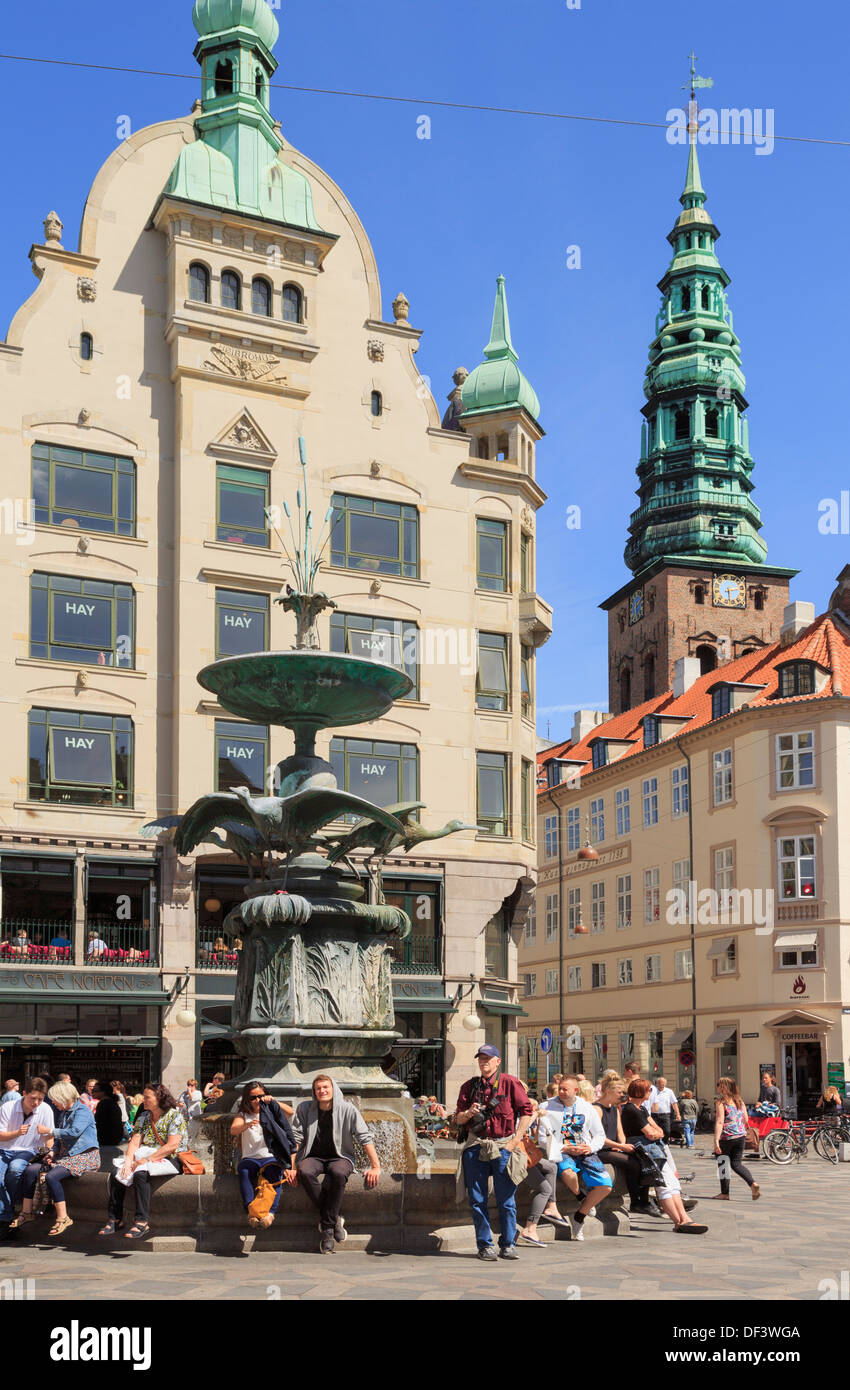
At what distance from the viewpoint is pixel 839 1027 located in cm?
5131

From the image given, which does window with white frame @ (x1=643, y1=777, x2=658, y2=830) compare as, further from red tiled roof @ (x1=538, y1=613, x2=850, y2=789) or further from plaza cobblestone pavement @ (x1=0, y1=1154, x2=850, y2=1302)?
plaza cobblestone pavement @ (x1=0, y1=1154, x2=850, y2=1302)

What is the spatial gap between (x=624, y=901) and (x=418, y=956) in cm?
2904

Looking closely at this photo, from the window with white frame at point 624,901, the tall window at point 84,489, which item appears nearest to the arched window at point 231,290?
the tall window at point 84,489

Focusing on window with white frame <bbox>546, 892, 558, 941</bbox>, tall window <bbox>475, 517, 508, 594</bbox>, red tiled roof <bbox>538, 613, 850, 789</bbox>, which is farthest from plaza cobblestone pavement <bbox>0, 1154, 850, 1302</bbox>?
window with white frame <bbox>546, 892, 558, 941</bbox>

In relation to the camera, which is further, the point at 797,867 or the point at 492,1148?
the point at 797,867

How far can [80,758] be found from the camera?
36.4 m

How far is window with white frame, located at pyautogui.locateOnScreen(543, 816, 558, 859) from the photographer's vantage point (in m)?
A: 76.6

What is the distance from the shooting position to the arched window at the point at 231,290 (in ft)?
129

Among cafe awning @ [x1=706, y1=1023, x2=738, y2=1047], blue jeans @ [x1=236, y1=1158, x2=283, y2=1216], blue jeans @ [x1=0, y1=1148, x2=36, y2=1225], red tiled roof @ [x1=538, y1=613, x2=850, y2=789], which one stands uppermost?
red tiled roof @ [x1=538, y1=613, x2=850, y2=789]

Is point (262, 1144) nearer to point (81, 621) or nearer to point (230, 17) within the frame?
point (81, 621)

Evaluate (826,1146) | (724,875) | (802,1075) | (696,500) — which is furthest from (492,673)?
(696,500)

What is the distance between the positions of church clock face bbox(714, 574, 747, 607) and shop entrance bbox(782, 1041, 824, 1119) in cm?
4069
